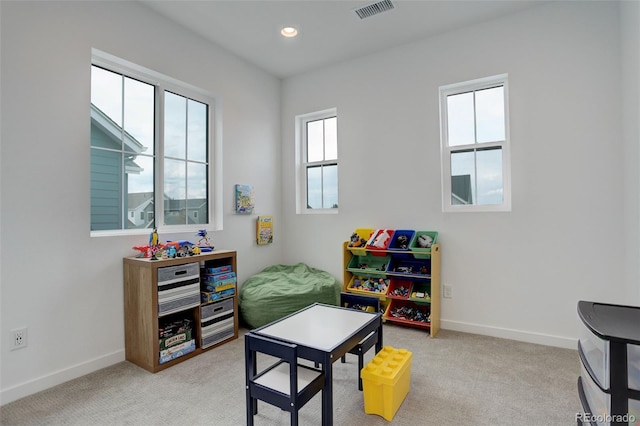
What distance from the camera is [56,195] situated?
2.16 meters

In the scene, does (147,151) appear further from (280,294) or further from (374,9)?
(374,9)

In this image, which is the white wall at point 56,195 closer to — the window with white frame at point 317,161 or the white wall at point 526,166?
the window with white frame at point 317,161

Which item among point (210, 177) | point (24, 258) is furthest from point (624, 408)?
point (210, 177)

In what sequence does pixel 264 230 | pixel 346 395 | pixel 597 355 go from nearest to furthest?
1. pixel 597 355
2. pixel 346 395
3. pixel 264 230

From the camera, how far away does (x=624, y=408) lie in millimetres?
980

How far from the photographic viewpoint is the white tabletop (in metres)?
1.66

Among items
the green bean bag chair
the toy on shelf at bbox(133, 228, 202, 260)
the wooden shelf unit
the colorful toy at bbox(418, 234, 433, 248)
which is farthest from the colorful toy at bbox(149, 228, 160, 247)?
the colorful toy at bbox(418, 234, 433, 248)

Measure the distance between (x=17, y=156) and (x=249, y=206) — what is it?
2006 millimetres

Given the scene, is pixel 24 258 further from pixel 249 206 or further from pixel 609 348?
pixel 609 348

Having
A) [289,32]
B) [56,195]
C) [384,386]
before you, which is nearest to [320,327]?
[384,386]

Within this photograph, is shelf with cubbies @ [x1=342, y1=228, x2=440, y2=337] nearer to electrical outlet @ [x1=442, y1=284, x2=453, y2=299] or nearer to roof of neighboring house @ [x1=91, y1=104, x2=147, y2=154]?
electrical outlet @ [x1=442, y1=284, x2=453, y2=299]

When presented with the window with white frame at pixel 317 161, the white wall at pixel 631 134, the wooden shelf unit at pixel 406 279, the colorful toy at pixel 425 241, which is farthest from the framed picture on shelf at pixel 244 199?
the white wall at pixel 631 134

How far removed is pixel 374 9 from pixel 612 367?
2.89m

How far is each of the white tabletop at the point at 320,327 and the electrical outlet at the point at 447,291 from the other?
4.70 ft
